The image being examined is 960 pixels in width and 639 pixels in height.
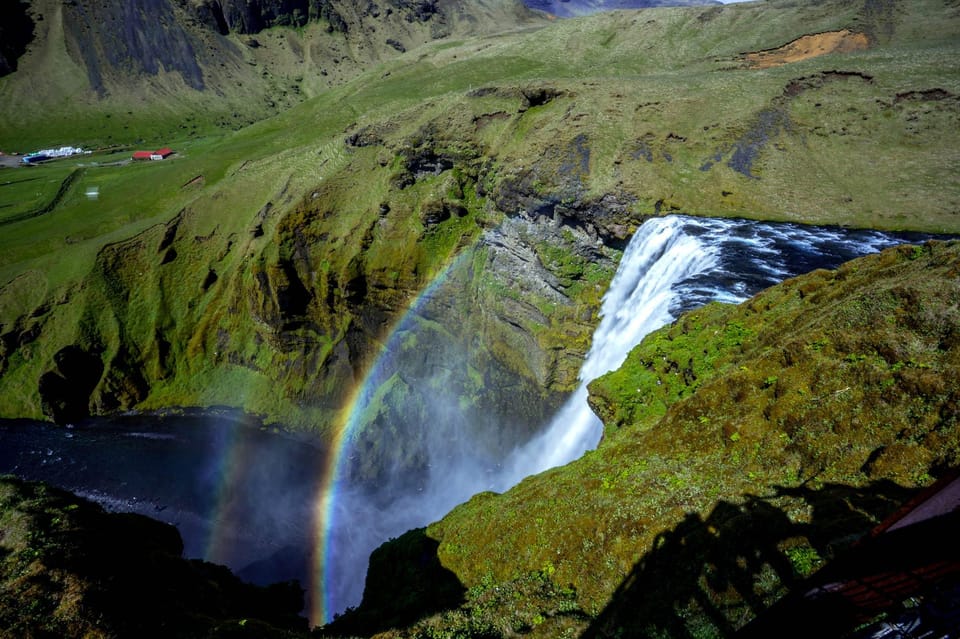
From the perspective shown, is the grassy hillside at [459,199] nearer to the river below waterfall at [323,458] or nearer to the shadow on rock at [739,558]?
the river below waterfall at [323,458]

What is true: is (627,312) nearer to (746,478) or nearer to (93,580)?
(746,478)

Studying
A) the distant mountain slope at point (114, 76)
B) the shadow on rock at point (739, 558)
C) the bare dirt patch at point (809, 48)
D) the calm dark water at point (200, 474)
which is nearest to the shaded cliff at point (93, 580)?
the shadow on rock at point (739, 558)

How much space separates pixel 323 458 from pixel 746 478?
54.6 metres

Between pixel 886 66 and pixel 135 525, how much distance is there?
67.4m

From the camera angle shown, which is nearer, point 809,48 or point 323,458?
point 323,458

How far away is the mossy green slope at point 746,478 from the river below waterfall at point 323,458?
11097 mm

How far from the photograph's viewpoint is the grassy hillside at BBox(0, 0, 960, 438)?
3691 centimetres

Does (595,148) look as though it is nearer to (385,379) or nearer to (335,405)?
(385,379)

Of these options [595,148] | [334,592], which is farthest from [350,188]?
[334,592]

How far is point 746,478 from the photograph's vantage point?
8867 mm

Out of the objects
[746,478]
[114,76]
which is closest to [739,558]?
[746,478]

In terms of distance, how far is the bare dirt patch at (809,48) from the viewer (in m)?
63.6

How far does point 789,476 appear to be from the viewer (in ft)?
27.2

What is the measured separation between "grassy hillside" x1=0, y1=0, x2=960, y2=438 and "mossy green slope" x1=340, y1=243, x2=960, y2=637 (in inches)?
963
